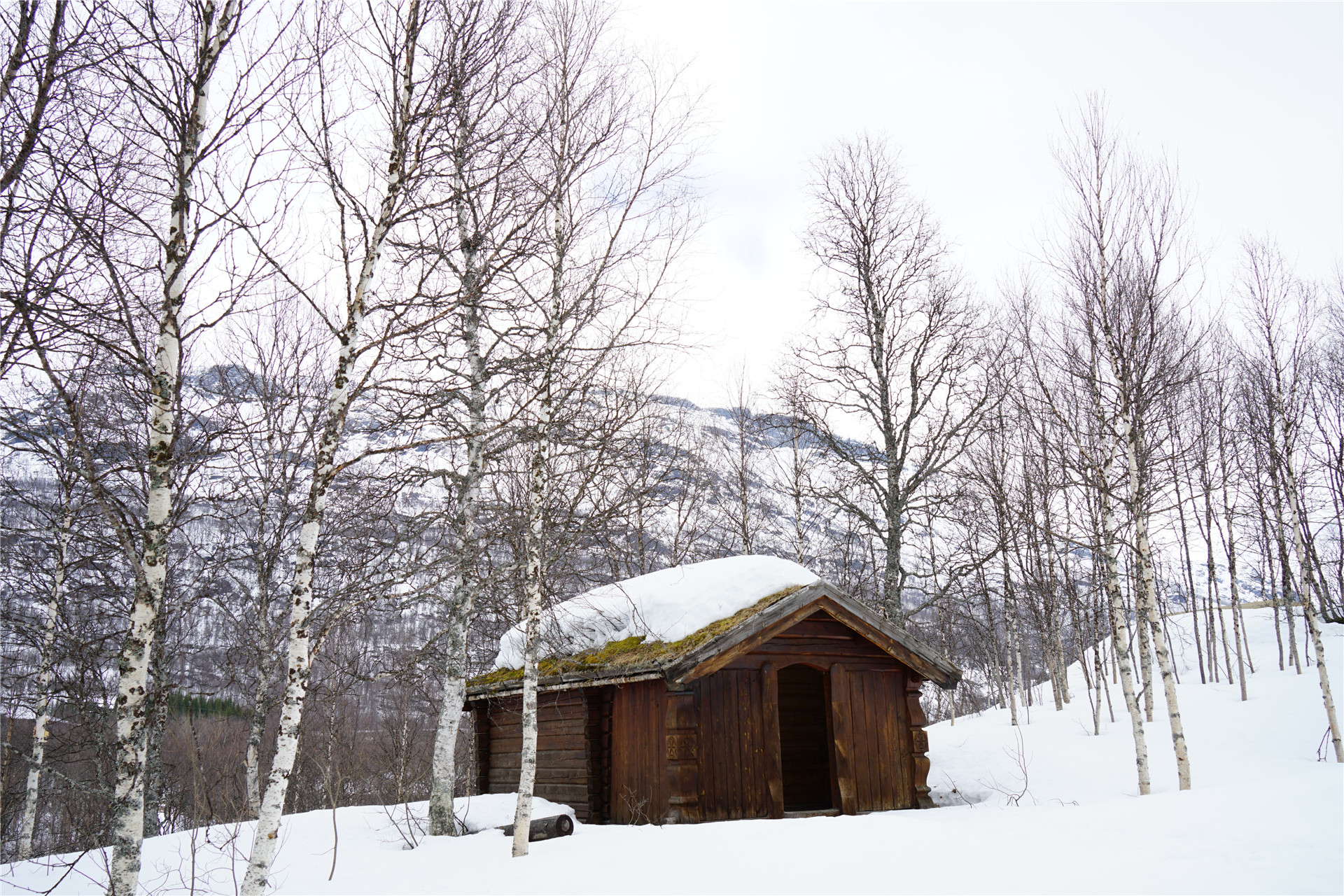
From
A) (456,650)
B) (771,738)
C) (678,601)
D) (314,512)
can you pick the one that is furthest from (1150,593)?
(314,512)

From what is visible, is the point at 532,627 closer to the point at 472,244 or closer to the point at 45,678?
the point at 472,244

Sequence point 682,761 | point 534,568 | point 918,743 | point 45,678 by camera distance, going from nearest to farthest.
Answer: point 534,568
point 682,761
point 918,743
point 45,678

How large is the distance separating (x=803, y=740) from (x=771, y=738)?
379 centimetres

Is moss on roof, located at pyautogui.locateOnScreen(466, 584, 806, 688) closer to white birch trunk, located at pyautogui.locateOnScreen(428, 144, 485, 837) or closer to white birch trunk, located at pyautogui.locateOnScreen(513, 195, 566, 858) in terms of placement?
white birch trunk, located at pyautogui.locateOnScreen(513, 195, 566, 858)

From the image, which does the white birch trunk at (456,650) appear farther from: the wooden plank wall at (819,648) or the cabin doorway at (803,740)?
the cabin doorway at (803,740)

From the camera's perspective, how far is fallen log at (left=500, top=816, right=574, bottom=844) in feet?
31.2

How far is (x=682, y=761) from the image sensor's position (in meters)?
10.4

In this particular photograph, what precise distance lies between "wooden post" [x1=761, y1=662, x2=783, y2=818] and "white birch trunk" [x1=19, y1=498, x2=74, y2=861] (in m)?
11.3

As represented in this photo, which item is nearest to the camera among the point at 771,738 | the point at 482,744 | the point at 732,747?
the point at 732,747

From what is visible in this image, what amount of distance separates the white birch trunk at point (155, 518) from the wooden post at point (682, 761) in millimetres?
6200

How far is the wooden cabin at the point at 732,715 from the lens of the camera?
34.6 feet

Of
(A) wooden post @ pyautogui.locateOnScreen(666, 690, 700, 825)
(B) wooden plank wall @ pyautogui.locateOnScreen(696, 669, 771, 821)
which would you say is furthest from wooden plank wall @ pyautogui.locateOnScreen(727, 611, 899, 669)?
(A) wooden post @ pyautogui.locateOnScreen(666, 690, 700, 825)

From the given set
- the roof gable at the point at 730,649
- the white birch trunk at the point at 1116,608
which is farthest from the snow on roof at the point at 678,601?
the white birch trunk at the point at 1116,608

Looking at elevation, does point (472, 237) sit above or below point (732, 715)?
above
